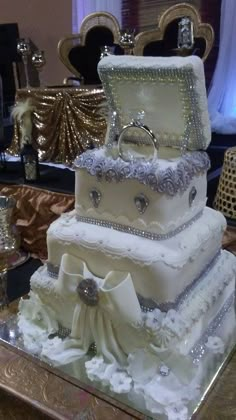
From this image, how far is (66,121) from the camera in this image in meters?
2.40

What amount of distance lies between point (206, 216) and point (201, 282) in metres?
0.17

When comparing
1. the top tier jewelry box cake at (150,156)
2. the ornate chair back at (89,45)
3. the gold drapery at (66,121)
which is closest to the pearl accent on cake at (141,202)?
the top tier jewelry box cake at (150,156)

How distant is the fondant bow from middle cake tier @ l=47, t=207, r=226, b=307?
28 mm

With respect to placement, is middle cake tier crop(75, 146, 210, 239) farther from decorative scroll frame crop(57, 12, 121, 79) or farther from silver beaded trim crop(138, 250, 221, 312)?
decorative scroll frame crop(57, 12, 121, 79)

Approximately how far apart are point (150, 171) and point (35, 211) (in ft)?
3.86

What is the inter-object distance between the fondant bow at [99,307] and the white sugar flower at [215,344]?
0.21 metres

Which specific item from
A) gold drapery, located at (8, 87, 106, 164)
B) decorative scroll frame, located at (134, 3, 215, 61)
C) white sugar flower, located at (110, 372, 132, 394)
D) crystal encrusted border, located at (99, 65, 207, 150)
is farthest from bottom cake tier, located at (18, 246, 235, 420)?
decorative scroll frame, located at (134, 3, 215, 61)

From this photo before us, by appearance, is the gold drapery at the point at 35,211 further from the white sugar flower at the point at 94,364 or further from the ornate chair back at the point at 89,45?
the ornate chair back at the point at 89,45

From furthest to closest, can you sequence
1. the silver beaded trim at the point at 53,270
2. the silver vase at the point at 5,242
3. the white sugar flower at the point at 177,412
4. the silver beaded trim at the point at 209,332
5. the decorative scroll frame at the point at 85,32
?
1. the decorative scroll frame at the point at 85,32
2. the silver vase at the point at 5,242
3. the silver beaded trim at the point at 53,270
4. the silver beaded trim at the point at 209,332
5. the white sugar flower at the point at 177,412

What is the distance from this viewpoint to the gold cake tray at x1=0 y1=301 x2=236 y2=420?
38.7 inches

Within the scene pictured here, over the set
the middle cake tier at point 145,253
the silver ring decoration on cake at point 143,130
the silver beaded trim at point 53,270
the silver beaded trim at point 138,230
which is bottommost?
the silver beaded trim at point 53,270

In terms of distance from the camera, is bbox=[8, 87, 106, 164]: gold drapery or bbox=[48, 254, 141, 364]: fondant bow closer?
bbox=[48, 254, 141, 364]: fondant bow

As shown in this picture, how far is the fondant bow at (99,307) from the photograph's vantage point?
984 millimetres

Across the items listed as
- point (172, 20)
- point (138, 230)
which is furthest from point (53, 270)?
point (172, 20)
